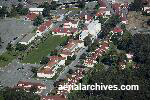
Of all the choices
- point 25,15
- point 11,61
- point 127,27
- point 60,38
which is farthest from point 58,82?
point 25,15

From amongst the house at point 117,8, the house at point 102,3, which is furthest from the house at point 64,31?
the house at point 102,3

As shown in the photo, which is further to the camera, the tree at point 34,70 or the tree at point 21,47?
the tree at point 21,47

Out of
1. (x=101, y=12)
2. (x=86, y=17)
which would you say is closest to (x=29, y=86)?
(x=86, y=17)

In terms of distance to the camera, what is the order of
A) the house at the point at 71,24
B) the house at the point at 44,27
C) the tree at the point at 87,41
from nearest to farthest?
the tree at the point at 87,41, the house at the point at 44,27, the house at the point at 71,24

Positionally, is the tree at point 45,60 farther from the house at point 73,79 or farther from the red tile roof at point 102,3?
the red tile roof at point 102,3

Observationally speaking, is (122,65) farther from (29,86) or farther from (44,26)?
(44,26)

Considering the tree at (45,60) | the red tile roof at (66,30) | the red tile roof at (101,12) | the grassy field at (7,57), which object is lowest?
the grassy field at (7,57)

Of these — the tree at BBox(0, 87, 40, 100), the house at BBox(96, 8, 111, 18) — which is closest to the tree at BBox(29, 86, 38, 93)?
the tree at BBox(0, 87, 40, 100)

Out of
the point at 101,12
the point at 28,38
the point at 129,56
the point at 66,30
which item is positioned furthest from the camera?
the point at 101,12
